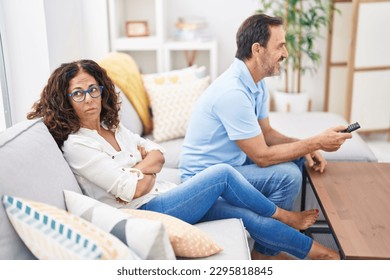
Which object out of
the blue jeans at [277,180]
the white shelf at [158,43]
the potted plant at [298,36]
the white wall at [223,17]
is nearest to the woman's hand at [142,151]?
the blue jeans at [277,180]

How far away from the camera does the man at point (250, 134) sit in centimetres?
171

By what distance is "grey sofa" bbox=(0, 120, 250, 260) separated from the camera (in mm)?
1039

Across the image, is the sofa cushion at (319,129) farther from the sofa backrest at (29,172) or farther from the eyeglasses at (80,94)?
the sofa backrest at (29,172)

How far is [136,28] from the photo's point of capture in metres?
3.37

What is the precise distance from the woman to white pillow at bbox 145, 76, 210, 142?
74cm

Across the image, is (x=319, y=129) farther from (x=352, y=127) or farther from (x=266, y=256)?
(x=266, y=256)

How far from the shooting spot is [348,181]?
170cm

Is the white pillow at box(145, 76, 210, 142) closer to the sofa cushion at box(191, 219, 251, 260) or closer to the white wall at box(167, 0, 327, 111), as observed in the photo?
the sofa cushion at box(191, 219, 251, 260)

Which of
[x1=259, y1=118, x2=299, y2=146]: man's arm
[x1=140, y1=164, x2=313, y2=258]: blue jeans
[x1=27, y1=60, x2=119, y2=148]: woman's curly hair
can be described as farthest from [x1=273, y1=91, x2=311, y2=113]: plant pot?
[x1=27, y1=60, x2=119, y2=148]: woman's curly hair

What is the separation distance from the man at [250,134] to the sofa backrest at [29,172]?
23.9 inches

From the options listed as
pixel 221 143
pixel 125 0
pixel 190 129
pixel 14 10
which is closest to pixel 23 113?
pixel 14 10

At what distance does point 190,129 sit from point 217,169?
0.38 metres

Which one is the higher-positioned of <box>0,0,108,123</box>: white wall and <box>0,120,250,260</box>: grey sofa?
<box>0,0,108,123</box>: white wall

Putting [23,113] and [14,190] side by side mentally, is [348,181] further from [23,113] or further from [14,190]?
[23,113]
